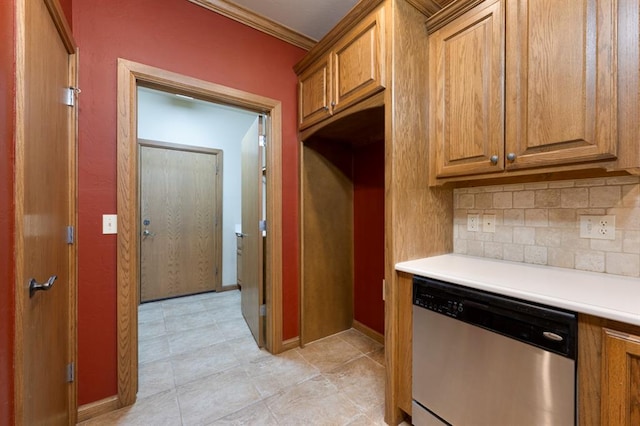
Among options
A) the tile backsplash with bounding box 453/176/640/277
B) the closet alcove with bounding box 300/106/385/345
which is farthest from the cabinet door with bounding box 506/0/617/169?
the closet alcove with bounding box 300/106/385/345

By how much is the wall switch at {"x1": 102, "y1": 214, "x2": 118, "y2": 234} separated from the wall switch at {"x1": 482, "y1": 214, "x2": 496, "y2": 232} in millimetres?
2331

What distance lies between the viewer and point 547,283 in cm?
110

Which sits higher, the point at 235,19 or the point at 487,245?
the point at 235,19

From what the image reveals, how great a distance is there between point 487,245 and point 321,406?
146 cm

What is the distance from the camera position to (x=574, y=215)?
51.9 inches

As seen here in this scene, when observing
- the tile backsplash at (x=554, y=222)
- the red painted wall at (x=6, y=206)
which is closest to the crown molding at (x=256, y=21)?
the red painted wall at (x=6, y=206)

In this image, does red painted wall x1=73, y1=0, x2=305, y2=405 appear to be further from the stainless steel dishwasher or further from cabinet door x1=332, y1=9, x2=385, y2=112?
the stainless steel dishwasher

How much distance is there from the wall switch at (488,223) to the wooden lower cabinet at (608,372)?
0.83 metres

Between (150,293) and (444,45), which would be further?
(150,293)

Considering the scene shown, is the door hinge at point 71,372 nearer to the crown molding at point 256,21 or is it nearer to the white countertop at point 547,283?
the white countertop at point 547,283

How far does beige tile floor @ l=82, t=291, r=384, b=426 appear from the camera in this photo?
1541mm

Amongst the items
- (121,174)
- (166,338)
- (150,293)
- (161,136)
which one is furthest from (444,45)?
(150,293)

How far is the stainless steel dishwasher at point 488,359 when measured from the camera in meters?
0.91

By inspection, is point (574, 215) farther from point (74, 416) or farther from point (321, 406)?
point (74, 416)
